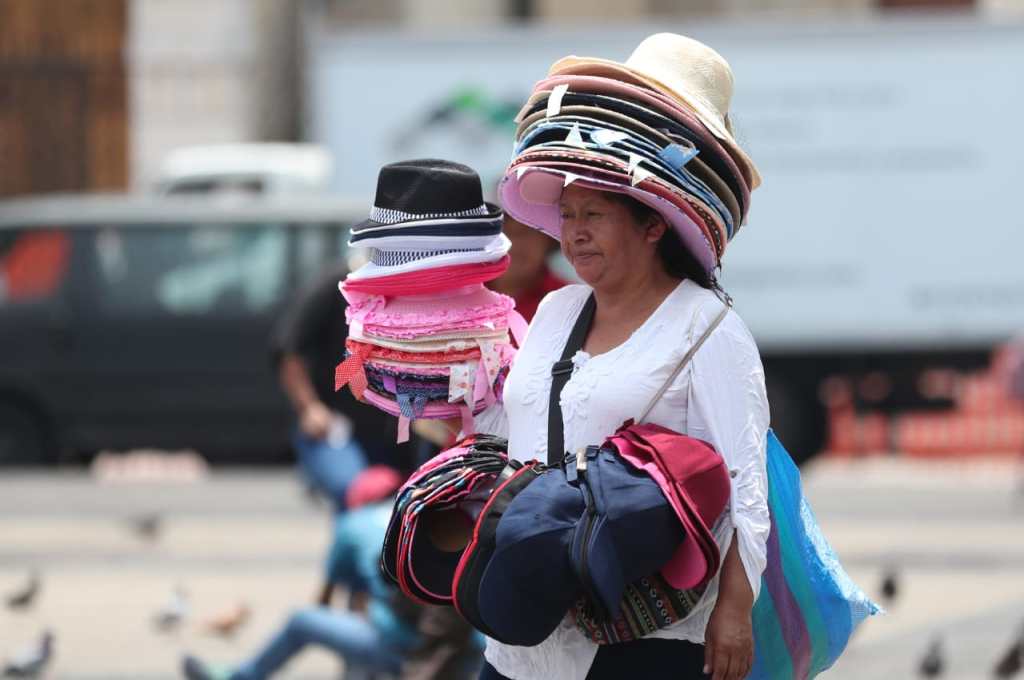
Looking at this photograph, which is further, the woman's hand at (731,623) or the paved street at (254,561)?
the paved street at (254,561)

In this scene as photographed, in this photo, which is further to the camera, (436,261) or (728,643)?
(436,261)

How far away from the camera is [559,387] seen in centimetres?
303

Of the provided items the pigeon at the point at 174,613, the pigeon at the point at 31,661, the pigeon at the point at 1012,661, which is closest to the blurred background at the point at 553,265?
the pigeon at the point at 174,613

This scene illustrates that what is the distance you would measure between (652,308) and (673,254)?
0.09m

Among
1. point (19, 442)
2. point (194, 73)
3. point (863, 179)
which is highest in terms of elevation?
point (863, 179)

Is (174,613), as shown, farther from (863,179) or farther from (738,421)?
(863,179)

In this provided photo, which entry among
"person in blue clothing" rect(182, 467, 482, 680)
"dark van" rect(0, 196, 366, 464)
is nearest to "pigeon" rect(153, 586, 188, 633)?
"person in blue clothing" rect(182, 467, 482, 680)

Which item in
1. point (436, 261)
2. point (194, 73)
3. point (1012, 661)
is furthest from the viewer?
point (194, 73)

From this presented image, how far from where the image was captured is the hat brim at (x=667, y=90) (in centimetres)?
303

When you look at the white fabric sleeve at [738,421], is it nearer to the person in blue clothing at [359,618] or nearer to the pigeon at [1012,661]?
the person in blue clothing at [359,618]

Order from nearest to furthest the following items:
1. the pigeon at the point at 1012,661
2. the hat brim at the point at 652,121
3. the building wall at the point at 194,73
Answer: the hat brim at the point at 652,121 → the pigeon at the point at 1012,661 → the building wall at the point at 194,73

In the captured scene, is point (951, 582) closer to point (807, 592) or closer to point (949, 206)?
point (807, 592)

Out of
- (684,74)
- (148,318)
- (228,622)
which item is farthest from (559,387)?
(148,318)

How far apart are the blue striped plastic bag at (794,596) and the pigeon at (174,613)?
4.16 m
